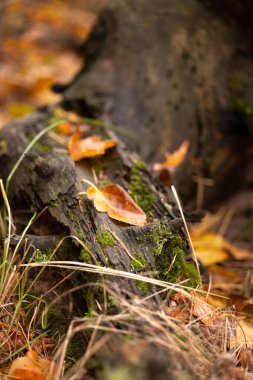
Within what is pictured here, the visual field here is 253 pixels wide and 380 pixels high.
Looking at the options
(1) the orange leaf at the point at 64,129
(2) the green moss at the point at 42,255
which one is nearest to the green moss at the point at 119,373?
(2) the green moss at the point at 42,255

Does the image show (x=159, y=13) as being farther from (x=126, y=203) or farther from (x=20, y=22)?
(x=20, y=22)

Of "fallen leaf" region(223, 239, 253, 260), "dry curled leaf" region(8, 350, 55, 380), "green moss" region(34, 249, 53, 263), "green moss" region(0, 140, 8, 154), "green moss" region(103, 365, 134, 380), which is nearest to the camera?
"green moss" region(103, 365, 134, 380)

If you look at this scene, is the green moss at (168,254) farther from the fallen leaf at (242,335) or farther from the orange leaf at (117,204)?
the fallen leaf at (242,335)

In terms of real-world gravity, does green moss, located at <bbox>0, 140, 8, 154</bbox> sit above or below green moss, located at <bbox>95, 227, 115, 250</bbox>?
above

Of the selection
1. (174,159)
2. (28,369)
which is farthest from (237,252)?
(28,369)

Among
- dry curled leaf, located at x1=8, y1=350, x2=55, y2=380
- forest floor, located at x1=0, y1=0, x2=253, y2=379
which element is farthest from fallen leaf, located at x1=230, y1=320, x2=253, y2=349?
dry curled leaf, located at x1=8, y1=350, x2=55, y2=380

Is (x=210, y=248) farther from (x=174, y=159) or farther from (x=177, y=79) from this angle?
(x=177, y=79)

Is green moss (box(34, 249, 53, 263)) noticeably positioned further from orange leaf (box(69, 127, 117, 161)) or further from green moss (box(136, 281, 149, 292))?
orange leaf (box(69, 127, 117, 161))
